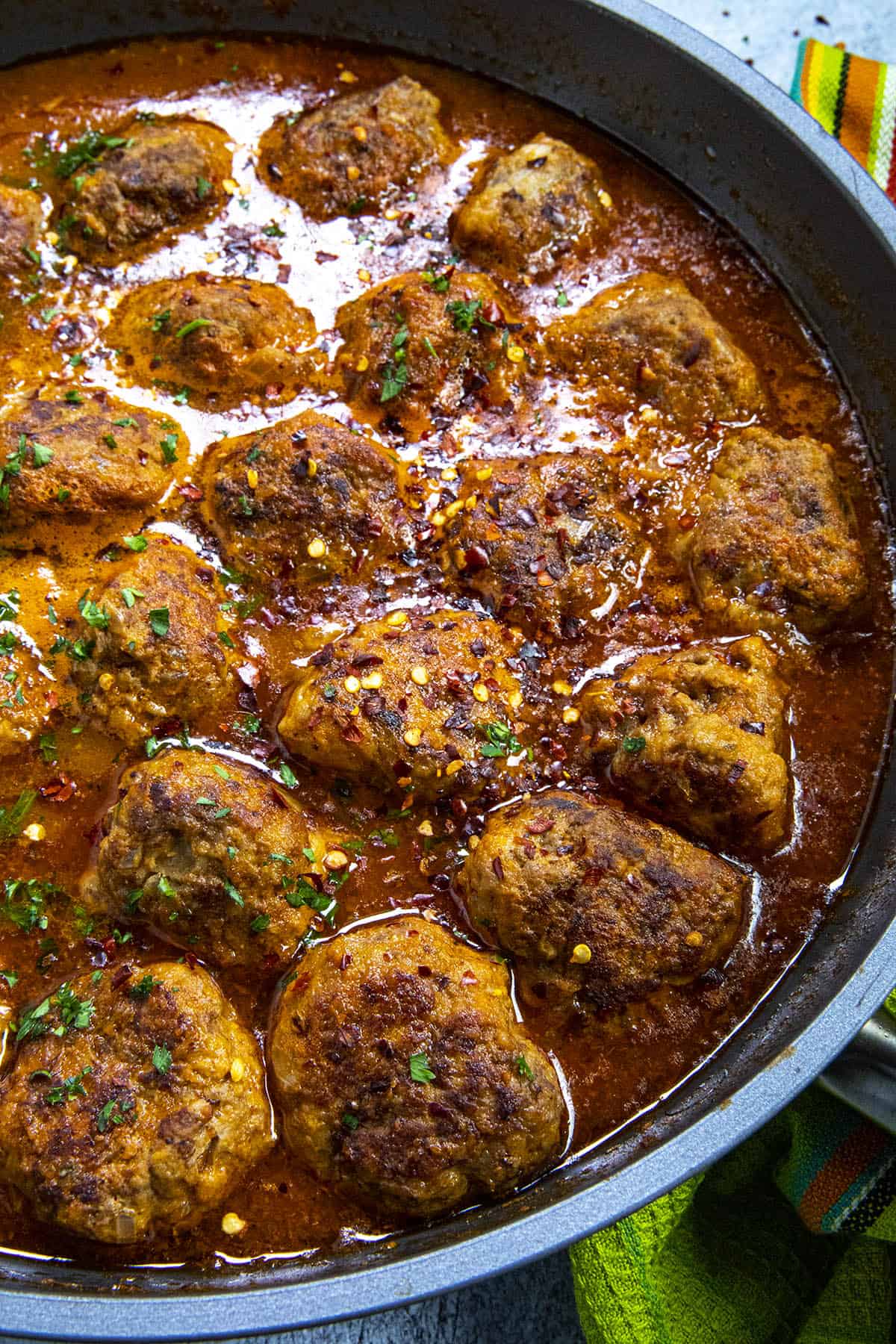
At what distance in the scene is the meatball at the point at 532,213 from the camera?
4172 mm

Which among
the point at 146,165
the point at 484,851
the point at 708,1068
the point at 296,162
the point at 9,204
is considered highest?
the point at 296,162

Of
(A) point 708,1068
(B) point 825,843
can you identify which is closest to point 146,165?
(B) point 825,843

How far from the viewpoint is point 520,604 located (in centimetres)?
371

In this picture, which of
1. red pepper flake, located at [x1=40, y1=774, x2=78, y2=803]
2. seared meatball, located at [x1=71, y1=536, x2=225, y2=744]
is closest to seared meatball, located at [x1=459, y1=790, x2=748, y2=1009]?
seared meatball, located at [x1=71, y1=536, x2=225, y2=744]

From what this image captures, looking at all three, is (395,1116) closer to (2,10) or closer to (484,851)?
(484,851)

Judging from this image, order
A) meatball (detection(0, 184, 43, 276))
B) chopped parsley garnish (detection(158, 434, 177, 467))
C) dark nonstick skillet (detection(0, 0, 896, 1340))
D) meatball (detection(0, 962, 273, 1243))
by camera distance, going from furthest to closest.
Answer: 1. meatball (detection(0, 184, 43, 276))
2. chopped parsley garnish (detection(158, 434, 177, 467))
3. meatball (detection(0, 962, 273, 1243))
4. dark nonstick skillet (detection(0, 0, 896, 1340))

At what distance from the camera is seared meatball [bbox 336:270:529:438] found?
3936 millimetres

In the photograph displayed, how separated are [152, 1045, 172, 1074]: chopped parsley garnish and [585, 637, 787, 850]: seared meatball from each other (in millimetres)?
1501

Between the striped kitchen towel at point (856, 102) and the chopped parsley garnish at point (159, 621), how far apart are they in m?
3.00

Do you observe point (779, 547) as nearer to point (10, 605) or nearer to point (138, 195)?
point (10, 605)

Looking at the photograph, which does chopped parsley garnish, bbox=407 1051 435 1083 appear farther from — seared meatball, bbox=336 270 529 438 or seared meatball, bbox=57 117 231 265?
seared meatball, bbox=57 117 231 265

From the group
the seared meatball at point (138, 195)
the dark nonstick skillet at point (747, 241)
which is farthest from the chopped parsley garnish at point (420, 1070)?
the seared meatball at point (138, 195)

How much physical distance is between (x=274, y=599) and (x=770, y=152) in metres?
2.34

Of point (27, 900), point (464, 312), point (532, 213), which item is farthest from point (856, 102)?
point (27, 900)
